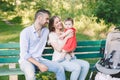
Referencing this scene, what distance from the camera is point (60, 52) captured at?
5.99m

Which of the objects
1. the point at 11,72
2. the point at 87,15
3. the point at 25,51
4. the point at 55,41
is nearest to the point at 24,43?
the point at 25,51

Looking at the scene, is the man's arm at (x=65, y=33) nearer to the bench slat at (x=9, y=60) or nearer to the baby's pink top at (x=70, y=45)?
the baby's pink top at (x=70, y=45)

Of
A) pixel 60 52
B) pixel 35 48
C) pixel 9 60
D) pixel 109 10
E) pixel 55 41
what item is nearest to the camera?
pixel 35 48

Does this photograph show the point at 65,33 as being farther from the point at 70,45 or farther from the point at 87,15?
the point at 87,15

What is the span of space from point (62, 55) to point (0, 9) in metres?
8.36

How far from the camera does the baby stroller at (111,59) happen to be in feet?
18.8

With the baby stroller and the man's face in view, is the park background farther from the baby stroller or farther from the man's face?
the man's face

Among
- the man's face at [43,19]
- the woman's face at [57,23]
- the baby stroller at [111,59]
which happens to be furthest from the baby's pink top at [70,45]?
the man's face at [43,19]

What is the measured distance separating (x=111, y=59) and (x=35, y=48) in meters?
1.19

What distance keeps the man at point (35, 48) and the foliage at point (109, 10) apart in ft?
19.2

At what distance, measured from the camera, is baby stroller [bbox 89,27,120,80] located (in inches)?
226

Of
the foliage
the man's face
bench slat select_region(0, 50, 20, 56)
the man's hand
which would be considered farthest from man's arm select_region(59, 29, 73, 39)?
the foliage

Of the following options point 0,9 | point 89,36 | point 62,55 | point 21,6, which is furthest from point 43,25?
point 0,9

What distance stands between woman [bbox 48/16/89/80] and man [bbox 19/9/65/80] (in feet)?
0.45
